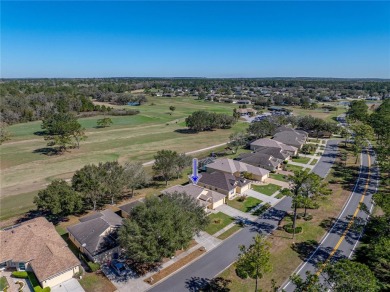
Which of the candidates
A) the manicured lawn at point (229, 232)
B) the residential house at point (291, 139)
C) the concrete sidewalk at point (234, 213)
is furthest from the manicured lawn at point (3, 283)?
the residential house at point (291, 139)

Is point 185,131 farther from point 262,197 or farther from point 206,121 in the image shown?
point 262,197

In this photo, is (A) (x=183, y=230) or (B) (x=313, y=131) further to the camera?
(B) (x=313, y=131)

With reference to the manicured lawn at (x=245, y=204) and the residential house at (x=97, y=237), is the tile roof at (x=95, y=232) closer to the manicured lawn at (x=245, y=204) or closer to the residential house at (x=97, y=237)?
the residential house at (x=97, y=237)

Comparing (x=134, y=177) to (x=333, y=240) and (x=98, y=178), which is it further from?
(x=333, y=240)

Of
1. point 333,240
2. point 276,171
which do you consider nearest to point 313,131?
point 276,171

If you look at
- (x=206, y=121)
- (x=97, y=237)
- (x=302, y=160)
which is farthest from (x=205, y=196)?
(x=206, y=121)
